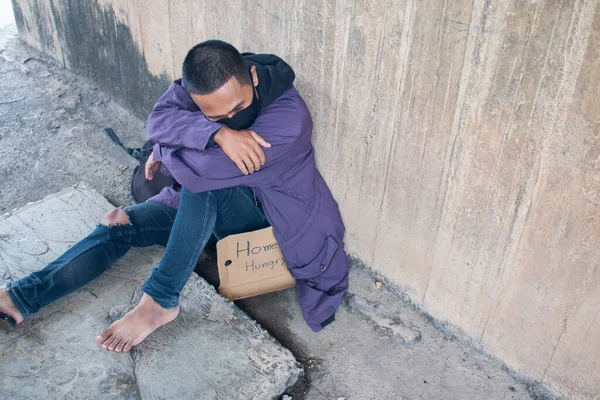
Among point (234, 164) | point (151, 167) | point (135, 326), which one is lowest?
point (135, 326)

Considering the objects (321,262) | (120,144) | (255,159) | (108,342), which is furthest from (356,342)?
(120,144)

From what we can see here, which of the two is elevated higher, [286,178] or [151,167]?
[286,178]

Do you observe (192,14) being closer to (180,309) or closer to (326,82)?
(326,82)

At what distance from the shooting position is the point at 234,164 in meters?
2.38

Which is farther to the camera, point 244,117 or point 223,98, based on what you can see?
point 244,117

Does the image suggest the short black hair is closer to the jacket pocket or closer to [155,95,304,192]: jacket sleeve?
[155,95,304,192]: jacket sleeve

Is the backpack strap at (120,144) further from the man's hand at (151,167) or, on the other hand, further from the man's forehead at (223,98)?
the man's forehead at (223,98)

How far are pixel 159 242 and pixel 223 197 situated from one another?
1.77ft

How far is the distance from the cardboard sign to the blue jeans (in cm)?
10

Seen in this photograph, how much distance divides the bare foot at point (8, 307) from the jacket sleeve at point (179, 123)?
0.92 m

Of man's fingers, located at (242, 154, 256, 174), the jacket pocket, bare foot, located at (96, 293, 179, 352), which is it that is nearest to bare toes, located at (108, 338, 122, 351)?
bare foot, located at (96, 293, 179, 352)

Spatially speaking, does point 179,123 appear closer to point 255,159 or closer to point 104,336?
point 255,159

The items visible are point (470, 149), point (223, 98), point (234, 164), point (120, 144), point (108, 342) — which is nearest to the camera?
point (470, 149)

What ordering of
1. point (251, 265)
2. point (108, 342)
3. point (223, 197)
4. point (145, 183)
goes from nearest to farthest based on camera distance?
point (108, 342) → point (223, 197) → point (251, 265) → point (145, 183)
